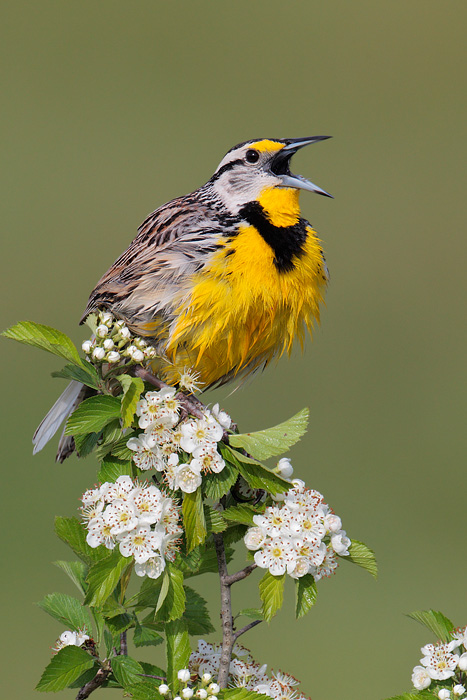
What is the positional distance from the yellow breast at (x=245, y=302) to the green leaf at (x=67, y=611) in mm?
552

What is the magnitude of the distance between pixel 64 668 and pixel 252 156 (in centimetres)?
109

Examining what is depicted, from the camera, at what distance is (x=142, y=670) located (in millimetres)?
868

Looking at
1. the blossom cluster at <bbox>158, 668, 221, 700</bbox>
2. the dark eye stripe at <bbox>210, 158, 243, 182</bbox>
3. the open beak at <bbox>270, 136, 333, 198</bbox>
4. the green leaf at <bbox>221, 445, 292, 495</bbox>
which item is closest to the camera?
the blossom cluster at <bbox>158, 668, 221, 700</bbox>

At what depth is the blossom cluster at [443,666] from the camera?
2.85 feet

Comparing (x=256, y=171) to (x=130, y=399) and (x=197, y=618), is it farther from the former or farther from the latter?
(x=197, y=618)

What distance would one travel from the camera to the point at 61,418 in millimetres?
1463

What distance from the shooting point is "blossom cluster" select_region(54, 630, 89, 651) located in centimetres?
93

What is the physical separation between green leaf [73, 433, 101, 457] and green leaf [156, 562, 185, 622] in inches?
7.2

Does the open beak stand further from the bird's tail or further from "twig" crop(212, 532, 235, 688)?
"twig" crop(212, 532, 235, 688)

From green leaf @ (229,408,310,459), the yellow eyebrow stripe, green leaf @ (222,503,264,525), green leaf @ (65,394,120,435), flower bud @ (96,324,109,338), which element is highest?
the yellow eyebrow stripe

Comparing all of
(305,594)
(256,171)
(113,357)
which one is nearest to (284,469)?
(305,594)

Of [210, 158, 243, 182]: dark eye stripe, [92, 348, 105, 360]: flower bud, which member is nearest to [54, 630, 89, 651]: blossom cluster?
[92, 348, 105, 360]: flower bud

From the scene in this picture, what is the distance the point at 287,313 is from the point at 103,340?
600 mm

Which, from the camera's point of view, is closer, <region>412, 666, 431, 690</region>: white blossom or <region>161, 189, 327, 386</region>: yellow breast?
<region>412, 666, 431, 690</region>: white blossom
